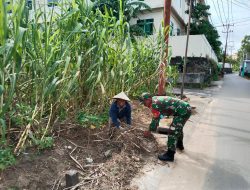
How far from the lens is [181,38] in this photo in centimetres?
1523

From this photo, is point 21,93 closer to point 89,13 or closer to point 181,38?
point 89,13

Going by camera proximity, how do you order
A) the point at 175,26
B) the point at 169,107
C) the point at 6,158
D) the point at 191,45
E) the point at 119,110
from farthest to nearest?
the point at 175,26
the point at 191,45
the point at 119,110
the point at 169,107
the point at 6,158

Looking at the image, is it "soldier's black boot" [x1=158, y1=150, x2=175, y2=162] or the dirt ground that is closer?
the dirt ground

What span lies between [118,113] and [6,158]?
1.70 metres

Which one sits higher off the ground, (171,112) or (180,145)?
(171,112)

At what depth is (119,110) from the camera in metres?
3.91

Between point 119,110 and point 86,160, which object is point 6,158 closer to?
point 86,160

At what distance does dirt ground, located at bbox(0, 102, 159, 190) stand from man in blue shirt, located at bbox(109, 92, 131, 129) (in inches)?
5.9

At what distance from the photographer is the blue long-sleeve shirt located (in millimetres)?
3764

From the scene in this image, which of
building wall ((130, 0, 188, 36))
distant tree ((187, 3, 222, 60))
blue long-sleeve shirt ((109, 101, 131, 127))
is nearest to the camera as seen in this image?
blue long-sleeve shirt ((109, 101, 131, 127))

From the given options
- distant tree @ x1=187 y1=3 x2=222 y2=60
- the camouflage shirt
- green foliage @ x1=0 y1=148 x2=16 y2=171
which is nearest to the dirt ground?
green foliage @ x1=0 y1=148 x2=16 y2=171

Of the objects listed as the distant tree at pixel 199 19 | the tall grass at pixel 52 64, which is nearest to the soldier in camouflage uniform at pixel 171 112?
the tall grass at pixel 52 64

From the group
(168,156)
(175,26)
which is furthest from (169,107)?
(175,26)

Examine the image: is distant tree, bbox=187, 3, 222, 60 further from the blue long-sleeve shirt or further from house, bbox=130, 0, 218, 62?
the blue long-sleeve shirt
